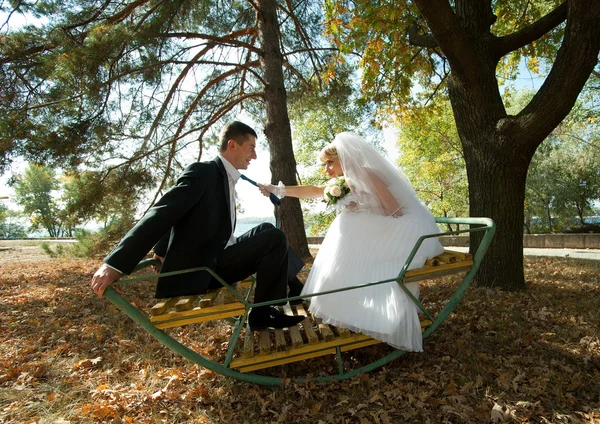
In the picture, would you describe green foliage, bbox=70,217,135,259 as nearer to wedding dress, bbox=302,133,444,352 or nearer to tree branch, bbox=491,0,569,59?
wedding dress, bbox=302,133,444,352

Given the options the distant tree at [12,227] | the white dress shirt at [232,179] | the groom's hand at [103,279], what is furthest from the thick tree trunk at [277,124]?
the distant tree at [12,227]

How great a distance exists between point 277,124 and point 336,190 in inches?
193

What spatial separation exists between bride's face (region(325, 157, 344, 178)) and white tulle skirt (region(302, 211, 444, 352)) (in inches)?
17.6

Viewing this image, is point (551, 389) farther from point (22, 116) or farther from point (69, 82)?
point (22, 116)

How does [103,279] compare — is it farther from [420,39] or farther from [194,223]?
[420,39]

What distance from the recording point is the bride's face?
3637 mm

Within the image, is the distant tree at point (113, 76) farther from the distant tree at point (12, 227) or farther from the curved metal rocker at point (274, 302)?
the distant tree at point (12, 227)

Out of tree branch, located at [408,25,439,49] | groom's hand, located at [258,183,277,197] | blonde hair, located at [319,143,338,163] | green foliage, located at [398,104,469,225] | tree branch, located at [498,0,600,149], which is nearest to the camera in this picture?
blonde hair, located at [319,143,338,163]

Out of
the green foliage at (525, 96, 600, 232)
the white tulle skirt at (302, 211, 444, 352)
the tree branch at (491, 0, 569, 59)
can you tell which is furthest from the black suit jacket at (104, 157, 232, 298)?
the green foliage at (525, 96, 600, 232)

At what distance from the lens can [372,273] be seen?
9.98ft

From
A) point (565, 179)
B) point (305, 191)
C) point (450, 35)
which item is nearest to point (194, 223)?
point (305, 191)

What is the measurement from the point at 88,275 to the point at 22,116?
9.92 ft

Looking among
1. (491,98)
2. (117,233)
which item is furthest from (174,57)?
(491,98)

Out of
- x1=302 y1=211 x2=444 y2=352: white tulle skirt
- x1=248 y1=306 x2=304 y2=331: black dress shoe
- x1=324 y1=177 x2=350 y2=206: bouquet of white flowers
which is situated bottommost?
x1=248 y1=306 x2=304 y2=331: black dress shoe
